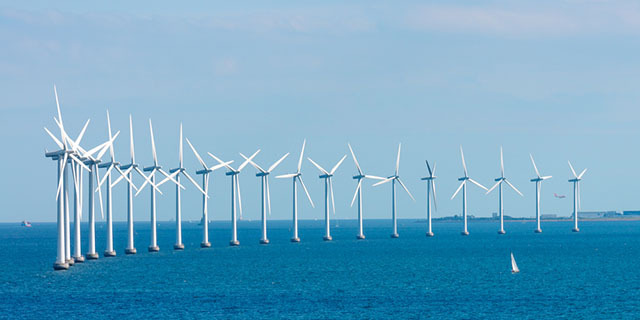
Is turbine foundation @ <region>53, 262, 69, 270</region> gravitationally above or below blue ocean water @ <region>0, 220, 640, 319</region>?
above

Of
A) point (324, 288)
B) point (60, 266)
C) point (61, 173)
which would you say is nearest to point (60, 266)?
point (60, 266)

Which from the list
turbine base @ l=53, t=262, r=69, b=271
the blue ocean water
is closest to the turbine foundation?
turbine base @ l=53, t=262, r=69, b=271

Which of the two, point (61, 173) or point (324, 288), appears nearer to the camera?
point (324, 288)

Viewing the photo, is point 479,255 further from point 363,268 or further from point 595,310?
point 595,310

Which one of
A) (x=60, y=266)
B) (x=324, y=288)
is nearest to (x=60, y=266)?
(x=60, y=266)

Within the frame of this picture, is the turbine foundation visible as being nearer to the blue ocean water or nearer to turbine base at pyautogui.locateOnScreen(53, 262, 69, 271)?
turbine base at pyautogui.locateOnScreen(53, 262, 69, 271)

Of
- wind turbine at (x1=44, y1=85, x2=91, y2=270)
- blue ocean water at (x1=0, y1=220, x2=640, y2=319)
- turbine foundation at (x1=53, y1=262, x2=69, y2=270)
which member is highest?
wind turbine at (x1=44, y1=85, x2=91, y2=270)

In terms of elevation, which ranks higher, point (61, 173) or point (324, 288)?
point (61, 173)

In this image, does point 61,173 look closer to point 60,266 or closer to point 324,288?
point 60,266

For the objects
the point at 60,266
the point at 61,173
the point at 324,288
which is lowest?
the point at 324,288

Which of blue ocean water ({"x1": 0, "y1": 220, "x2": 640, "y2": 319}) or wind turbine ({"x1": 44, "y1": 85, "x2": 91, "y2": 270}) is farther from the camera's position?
wind turbine ({"x1": 44, "y1": 85, "x2": 91, "y2": 270})

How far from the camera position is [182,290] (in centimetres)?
11688

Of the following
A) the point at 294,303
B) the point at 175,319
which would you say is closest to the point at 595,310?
the point at 294,303

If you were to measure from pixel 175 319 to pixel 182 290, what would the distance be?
27103 millimetres
